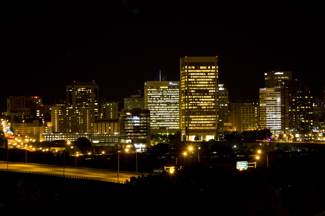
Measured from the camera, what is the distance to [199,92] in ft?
352

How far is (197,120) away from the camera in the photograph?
4139 inches

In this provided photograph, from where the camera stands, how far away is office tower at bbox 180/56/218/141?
105 metres

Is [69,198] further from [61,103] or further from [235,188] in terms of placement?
[61,103]

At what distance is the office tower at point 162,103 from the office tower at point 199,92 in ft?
41.7

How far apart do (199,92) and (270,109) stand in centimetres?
2893

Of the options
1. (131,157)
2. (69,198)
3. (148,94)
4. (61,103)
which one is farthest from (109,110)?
(69,198)

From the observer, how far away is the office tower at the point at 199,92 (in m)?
105

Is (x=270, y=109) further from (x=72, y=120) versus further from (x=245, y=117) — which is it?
(x=72, y=120)

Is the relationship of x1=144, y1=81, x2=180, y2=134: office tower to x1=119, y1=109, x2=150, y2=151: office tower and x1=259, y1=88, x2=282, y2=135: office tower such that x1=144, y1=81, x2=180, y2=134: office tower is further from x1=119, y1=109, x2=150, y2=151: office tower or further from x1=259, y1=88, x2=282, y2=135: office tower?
x1=259, y1=88, x2=282, y2=135: office tower

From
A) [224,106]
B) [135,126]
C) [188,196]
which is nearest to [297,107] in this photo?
[224,106]

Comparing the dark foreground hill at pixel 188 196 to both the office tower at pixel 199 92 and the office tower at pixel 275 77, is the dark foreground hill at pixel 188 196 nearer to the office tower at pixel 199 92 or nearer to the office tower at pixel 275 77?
the office tower at pixel 199 92

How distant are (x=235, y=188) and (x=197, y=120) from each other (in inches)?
3095

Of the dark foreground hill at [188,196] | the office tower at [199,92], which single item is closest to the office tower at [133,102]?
the office tower at [199,92]

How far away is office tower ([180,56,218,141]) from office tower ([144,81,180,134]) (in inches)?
500
